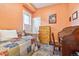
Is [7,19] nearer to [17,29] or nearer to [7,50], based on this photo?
[17,29]

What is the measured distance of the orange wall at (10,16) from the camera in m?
2.26

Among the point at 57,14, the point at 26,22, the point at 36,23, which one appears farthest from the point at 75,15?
the point at 26,22

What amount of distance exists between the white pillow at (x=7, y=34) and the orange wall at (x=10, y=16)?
0.05 m

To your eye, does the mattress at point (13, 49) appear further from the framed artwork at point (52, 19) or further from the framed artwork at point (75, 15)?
the framed artwork at point (75, 15)

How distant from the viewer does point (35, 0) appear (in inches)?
90.3

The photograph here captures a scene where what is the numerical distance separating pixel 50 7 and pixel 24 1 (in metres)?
0.36

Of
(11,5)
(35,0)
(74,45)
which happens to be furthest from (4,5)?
(74,45)

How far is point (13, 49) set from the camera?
7.21 ft

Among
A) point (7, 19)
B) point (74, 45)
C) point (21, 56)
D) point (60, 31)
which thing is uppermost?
point (7, 19)

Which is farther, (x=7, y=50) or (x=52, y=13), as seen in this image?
(x=52, y=13)

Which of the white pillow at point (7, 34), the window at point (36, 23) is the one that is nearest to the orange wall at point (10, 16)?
the white pillow at point (7, 34)

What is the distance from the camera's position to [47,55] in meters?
2.27

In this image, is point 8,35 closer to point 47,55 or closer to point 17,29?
point 17,29

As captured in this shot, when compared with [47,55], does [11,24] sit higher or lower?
higher
